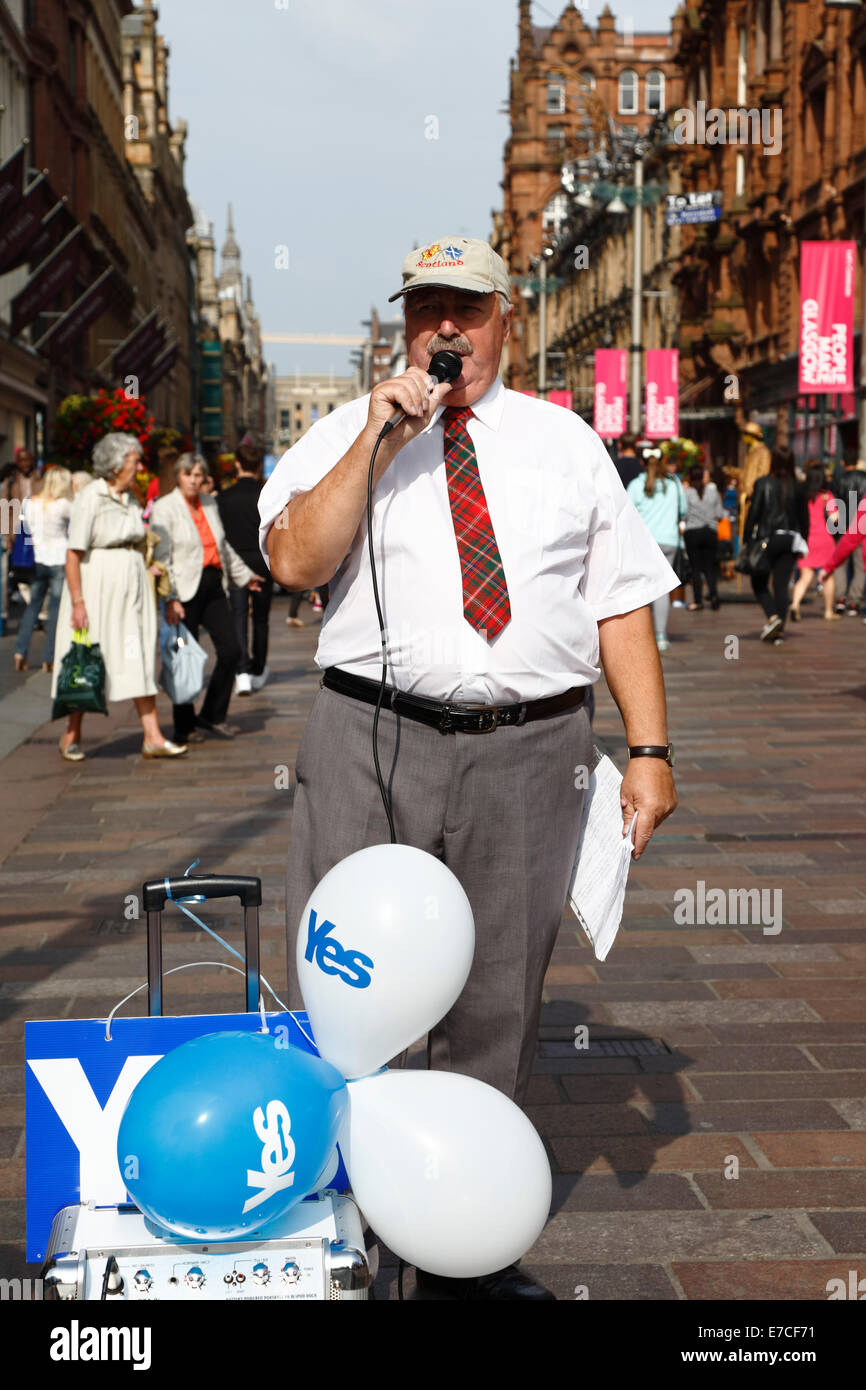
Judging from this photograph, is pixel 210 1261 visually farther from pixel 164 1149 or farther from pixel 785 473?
pixel 785 473

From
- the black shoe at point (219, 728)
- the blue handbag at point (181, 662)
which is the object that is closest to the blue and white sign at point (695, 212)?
the black shoe at point (219, 728)

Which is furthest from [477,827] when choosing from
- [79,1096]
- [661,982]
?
[661,982]

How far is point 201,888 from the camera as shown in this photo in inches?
112

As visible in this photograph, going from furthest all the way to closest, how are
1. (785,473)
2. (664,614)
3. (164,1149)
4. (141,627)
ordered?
1. (785,473)
2. (664,614)
3. (141,627)
4. (164,1149)

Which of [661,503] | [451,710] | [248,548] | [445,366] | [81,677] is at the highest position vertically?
[445,366]

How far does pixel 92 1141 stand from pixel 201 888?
1.44ft

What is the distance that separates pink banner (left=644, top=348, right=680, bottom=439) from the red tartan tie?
114 feet

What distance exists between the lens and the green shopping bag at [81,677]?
31.7ft

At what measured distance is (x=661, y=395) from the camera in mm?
37406

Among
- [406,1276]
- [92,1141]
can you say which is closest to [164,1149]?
[92,1141]

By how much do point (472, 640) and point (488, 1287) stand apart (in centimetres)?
115

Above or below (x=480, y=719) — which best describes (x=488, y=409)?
above

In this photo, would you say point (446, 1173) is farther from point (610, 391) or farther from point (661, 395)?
point (610, 391)

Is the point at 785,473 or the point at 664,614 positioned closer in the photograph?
the point at 664,614
